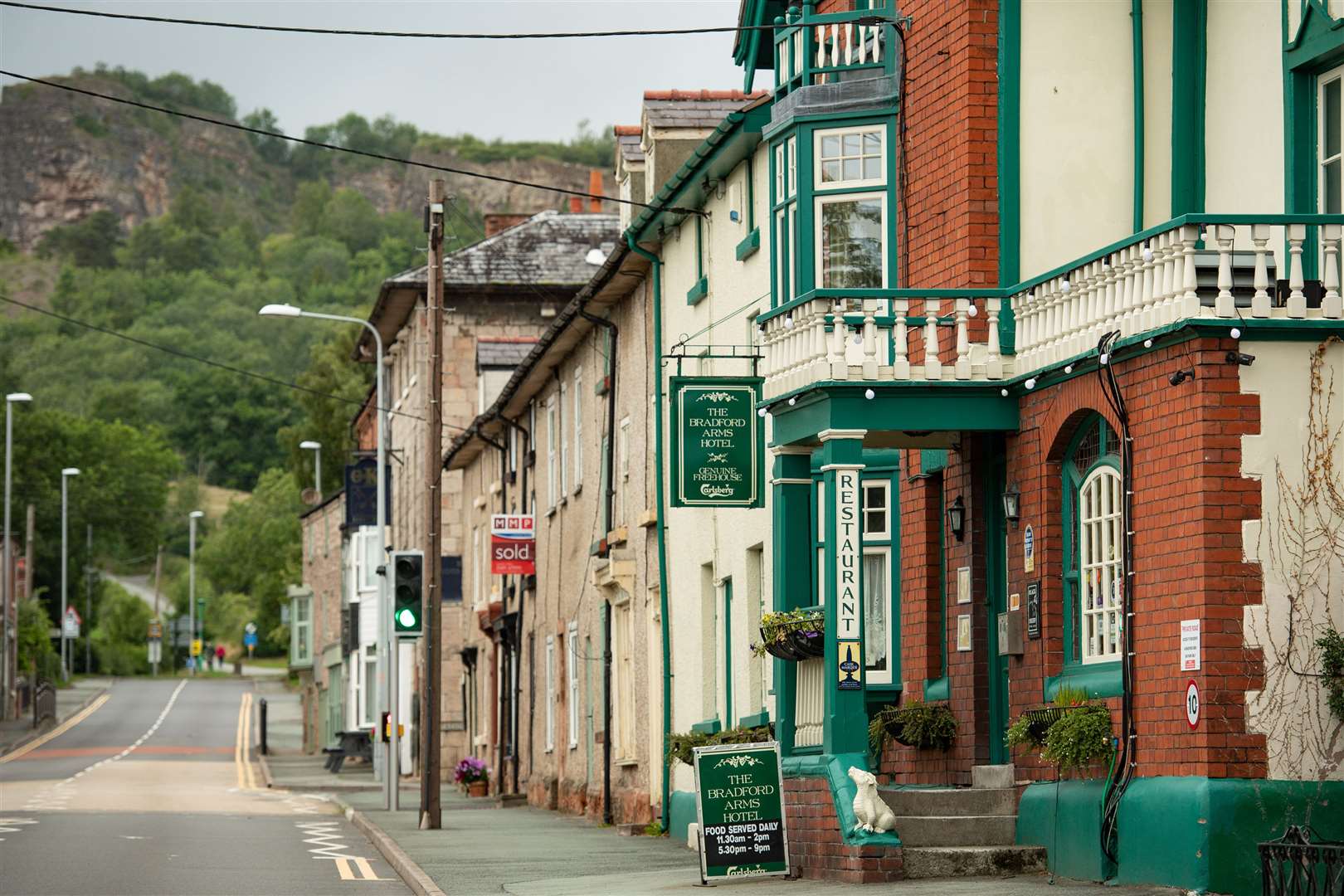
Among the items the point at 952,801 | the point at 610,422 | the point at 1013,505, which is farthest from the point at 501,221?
the point at 952,801

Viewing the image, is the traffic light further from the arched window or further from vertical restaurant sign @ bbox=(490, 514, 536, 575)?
the arched window

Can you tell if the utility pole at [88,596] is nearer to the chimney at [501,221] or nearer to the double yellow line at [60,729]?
the double yellow line at [60,729]

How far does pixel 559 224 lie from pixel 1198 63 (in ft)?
107

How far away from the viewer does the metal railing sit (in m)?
12.6

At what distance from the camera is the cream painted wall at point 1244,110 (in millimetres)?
16547

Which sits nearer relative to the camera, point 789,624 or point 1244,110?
point 1244,110

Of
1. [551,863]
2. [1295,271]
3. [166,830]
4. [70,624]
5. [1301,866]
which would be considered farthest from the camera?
[70,624]

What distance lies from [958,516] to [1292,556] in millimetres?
4159

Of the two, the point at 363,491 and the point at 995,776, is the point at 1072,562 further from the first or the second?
the point at 363,491

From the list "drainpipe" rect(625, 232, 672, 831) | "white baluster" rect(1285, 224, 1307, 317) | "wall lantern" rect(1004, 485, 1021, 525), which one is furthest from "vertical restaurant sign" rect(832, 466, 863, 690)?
"drainpipe" rect(625, 232, 672, 831)

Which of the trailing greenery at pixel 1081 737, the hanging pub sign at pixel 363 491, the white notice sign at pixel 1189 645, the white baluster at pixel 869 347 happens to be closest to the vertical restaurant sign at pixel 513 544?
the hanging pub sign at pixel 363 491

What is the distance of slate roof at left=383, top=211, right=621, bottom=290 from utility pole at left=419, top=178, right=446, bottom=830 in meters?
18.0

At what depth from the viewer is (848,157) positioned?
19.8 m

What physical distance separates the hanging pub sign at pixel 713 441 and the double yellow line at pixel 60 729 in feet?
126
